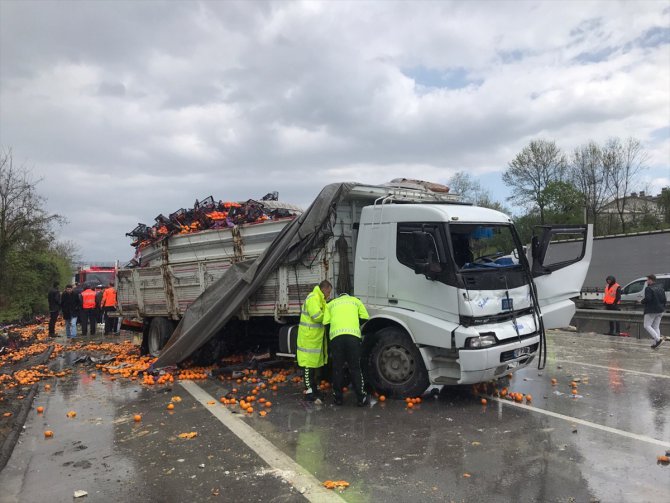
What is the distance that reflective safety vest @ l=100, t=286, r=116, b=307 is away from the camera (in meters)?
17.0

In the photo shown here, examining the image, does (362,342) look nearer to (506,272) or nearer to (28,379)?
(506,272)

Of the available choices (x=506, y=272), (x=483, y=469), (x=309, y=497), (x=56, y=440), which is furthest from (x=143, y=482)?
(x=506, y=272)

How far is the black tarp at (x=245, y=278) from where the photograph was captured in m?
7.04

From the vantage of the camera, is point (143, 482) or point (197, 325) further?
point (197, 325)

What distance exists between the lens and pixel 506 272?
6285 mm

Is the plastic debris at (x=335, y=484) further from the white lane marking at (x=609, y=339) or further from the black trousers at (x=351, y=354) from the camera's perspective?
the white lane marking at (x=609, y=339)

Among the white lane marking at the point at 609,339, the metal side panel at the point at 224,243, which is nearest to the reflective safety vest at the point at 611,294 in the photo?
Answer: the white lane marking at the point at 609,339

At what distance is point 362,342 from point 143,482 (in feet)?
10.8

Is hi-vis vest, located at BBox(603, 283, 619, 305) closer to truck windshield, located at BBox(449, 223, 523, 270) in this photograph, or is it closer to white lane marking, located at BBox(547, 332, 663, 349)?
white lane marking, located at BBox(547, 332, 663, 349)

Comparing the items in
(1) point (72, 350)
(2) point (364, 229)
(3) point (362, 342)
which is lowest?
(1) point (72, 350)

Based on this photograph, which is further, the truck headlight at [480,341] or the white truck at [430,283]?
the white truck at [430,283]

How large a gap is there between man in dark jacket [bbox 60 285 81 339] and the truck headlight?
14189 millimetres

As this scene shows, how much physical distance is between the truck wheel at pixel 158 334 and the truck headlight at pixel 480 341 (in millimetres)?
6612

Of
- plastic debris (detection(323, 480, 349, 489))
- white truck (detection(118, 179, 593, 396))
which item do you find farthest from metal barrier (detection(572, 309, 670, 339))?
plastic debris (detection(323, 480, 349, 489))
